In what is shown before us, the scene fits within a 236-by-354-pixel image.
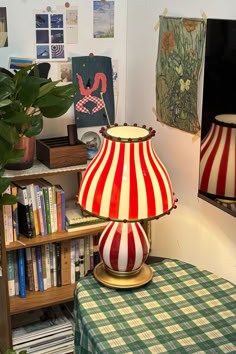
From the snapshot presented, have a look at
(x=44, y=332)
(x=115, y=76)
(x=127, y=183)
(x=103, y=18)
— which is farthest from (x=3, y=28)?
(x=44, y=332)

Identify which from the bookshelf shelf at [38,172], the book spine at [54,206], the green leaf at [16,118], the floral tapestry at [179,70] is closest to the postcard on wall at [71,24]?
the floral tapestry at [179,70]

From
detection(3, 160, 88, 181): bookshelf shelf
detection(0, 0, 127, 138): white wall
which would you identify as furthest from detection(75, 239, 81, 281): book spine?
detection(0, 0, 127, 138): white wall

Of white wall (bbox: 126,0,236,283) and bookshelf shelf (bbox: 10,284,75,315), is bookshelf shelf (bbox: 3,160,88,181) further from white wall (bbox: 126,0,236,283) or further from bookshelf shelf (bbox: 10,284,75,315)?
bookshelf shelf (bbox: 10,284,75,315)

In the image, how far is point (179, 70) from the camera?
217 cm

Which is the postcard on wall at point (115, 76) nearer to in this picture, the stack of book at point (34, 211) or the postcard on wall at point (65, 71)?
the postcard on wall at point (65, 71)

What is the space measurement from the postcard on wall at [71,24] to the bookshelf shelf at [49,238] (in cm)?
88

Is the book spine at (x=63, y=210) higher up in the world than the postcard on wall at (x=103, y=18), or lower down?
lower down

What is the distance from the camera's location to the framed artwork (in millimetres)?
2504

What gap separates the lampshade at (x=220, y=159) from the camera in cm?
168

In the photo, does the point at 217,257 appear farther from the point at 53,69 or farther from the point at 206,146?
the point at 53,69

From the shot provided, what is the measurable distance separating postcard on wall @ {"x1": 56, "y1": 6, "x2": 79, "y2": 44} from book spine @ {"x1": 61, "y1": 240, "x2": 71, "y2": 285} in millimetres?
942

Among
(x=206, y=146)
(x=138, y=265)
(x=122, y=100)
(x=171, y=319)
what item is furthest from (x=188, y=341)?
(x=122, y=100)

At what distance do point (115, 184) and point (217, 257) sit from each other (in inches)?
24.5

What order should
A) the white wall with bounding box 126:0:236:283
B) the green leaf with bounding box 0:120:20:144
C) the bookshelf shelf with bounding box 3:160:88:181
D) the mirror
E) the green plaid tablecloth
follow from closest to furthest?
the green leaf with bounding box 0:120:20:144, the green plaid tablecloth, the mirror, the white wall with bounding box 126:0:236:283, the bookshelf shelf with bounding box 3:160:88:181
